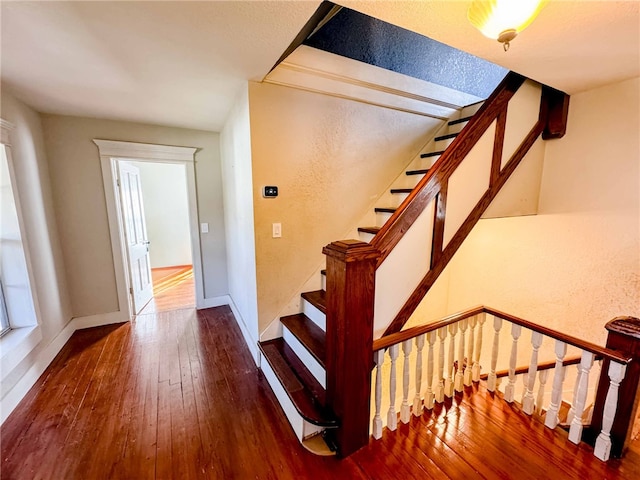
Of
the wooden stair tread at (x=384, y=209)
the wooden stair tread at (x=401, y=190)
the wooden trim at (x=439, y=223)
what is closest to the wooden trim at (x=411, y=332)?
the wooden trim at (x=439, y=223)

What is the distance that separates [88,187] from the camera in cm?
283

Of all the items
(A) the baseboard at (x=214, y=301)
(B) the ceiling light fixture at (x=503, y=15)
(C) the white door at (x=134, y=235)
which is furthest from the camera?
(A) the baseboard at (x=214, y=301)

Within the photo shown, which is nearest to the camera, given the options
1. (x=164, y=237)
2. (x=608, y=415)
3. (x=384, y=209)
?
(x=608, y=415)

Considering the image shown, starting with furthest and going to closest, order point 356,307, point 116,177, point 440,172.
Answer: point 116,177
point 440,172
point 356,307

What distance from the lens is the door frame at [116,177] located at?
287 centimetres

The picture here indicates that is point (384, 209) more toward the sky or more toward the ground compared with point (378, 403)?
more toward the sky

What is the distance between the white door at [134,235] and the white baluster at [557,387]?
411cm

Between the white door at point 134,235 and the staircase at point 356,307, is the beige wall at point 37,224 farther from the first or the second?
the staircase at point 356,307

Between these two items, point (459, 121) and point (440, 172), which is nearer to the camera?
point (440, 172)

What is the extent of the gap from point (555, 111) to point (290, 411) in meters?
3.06

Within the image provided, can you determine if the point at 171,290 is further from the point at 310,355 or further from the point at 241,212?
the point at 310,355

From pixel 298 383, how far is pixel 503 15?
2.17 meters

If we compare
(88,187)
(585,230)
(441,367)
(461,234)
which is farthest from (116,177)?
(585,230)

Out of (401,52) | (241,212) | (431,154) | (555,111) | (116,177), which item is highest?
(401,52)
